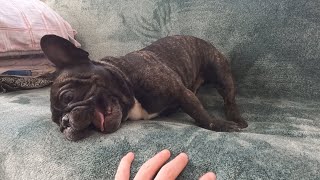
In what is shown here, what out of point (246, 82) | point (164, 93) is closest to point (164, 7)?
point (246, 82)

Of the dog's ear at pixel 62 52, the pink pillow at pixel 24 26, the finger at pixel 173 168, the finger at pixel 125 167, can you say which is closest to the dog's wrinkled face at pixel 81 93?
the dog's ear at pixel 62 52

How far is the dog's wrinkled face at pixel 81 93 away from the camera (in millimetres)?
1165

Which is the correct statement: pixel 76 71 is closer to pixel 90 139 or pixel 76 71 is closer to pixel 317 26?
pixel 90 139

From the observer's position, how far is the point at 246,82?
1.75 m

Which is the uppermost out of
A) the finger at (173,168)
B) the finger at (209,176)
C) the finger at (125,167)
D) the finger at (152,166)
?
the finger at (209,176)

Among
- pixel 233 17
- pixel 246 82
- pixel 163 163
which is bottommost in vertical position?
pixel 246 82

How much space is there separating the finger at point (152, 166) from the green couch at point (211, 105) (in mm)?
45

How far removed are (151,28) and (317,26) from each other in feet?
2.56

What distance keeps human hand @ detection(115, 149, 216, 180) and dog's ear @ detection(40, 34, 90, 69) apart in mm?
471

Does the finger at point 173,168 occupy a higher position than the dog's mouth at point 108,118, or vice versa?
the finger at point 173,168

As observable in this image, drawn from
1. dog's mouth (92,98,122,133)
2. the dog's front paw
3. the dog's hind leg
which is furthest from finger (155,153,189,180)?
the dog's hind leg

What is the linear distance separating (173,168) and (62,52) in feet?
2.05

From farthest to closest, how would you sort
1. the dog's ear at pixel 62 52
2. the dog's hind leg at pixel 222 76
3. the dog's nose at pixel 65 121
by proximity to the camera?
the dog's hind leg at pixel 222 76, the dog's ear at pixel 62 52, the dog's nose at pixel 65 121

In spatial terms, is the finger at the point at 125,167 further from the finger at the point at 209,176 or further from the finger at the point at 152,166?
the finger at the point at 209,176
